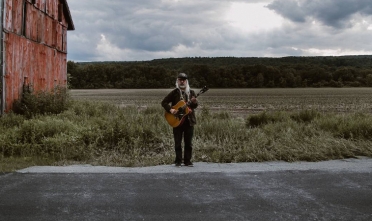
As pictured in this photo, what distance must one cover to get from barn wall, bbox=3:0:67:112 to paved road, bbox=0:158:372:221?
9939 mm

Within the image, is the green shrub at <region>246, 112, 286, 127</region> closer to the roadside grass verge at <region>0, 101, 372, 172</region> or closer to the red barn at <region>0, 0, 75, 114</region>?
the roadside grass verge at <region>0, 101, 372, 172</region>

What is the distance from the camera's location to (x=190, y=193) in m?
6.30

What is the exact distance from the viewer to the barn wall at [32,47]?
1656cm

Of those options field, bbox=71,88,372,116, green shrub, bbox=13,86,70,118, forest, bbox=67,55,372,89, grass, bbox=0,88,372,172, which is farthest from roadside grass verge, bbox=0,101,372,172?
forest, bbox=67,55,372,89

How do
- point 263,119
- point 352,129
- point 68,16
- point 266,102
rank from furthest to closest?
point 266,102
point 68,16
point 263,119
point 352,129

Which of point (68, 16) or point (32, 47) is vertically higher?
point (68, 16)

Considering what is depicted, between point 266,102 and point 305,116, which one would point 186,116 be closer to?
point 305,116

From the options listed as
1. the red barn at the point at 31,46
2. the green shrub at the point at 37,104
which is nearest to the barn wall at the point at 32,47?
the red barn at the point at 31,46

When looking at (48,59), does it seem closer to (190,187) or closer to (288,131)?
(288,131)

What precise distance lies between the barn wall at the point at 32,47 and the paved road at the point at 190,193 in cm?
994

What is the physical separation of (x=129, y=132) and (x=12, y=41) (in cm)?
833

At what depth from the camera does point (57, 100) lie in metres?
18.6

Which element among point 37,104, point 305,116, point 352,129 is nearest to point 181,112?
point 352,129

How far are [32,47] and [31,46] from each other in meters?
0.14
